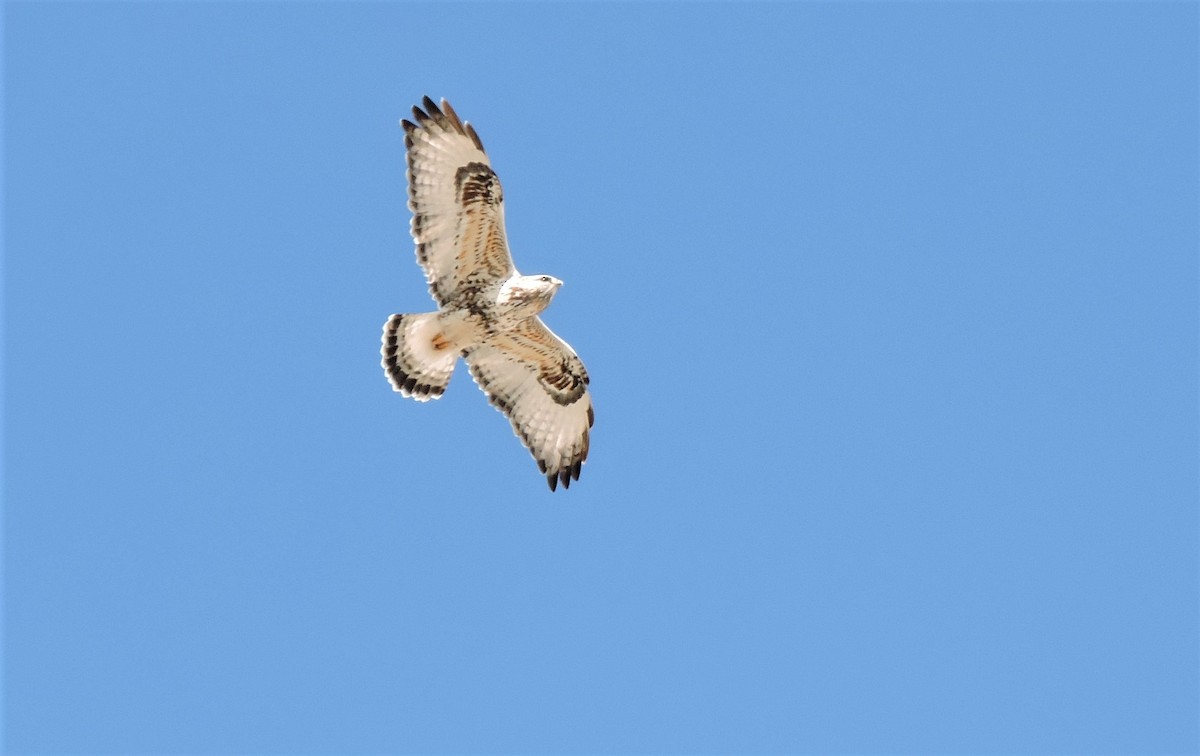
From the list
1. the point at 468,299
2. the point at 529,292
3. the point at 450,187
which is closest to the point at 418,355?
the point at 468,299

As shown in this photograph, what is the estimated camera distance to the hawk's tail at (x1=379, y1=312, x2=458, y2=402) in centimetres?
1337

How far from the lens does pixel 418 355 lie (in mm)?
13523

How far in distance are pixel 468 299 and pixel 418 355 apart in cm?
68

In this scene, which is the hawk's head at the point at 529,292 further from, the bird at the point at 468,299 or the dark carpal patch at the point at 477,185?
the dark carpal patch at the point at 477,185

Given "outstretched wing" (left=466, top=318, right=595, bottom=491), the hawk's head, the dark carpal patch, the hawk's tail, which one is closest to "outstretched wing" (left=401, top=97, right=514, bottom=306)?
the dark carpal patch

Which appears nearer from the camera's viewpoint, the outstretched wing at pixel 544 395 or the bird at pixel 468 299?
the bird at pixel 468 299

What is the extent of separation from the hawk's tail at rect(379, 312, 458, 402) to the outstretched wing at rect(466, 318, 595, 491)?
0.31 meters

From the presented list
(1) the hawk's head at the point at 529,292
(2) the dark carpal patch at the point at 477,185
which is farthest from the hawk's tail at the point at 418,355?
(2) the dark carpal patch at the point at 477,185

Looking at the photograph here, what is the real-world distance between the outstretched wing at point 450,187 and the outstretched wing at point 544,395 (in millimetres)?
1104

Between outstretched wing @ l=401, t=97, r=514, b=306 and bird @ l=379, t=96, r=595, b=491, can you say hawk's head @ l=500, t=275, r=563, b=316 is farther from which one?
outstretched wing @ l=401, t=97, r=514, b=306

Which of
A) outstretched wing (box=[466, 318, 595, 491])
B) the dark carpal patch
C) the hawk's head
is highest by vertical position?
the dark carpal patch

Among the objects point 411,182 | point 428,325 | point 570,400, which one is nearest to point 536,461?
point 570,400

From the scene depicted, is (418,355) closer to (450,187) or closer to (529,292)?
(529,292)

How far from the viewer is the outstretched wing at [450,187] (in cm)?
1285
